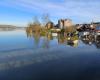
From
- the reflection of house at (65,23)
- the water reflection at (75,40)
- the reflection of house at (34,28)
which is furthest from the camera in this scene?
the reflection of house at (65,23)

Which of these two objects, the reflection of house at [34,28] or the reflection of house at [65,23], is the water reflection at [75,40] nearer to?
the reflection of house at [34,28]

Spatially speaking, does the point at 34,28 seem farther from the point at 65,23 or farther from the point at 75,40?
the point at 75,40

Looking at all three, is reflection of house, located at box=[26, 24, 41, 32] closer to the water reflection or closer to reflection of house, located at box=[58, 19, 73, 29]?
reflection of house, located at box=[58, 19, 73, 29]

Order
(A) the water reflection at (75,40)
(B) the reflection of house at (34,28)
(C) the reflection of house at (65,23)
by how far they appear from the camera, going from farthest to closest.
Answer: (C) the reflection of house at (65,23), (B) the reflection of house at (34,28), (A) the water reflection at (75,40)

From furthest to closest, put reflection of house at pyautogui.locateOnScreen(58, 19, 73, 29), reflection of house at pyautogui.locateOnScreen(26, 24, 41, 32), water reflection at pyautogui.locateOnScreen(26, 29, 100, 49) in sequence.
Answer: reflection of house at pyautogui.locateOnScreen(58, 19, 73, 29), reflection of house at pyautogui.locateOnScreen(26, 24, 41, 32), water reflection at pyautogui.locateOnScreen(26, 29, 100, 49)

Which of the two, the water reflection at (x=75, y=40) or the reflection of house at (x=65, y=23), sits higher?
the reflection of house at (x=65, y=23)

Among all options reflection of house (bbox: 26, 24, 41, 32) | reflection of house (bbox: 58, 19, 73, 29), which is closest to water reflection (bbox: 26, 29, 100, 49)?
reflection of house (bbox: 26, 24, 41, 32)

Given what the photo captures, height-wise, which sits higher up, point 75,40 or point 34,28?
point 34,28

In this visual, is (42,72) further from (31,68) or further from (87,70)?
(87,70)

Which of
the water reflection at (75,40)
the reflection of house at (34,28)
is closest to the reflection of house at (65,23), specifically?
the reflection of house at (34,28)

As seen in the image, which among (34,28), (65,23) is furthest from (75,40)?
(65,23)

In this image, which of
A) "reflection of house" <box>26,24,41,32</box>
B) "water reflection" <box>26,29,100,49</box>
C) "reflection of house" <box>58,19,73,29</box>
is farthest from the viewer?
"reflection of house" <box>58,19,73,29</box>

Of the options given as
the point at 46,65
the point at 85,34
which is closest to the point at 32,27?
the point at 85,34

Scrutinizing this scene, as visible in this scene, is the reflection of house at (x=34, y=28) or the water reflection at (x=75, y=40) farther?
the reflection of house at (x=34, y=28)
